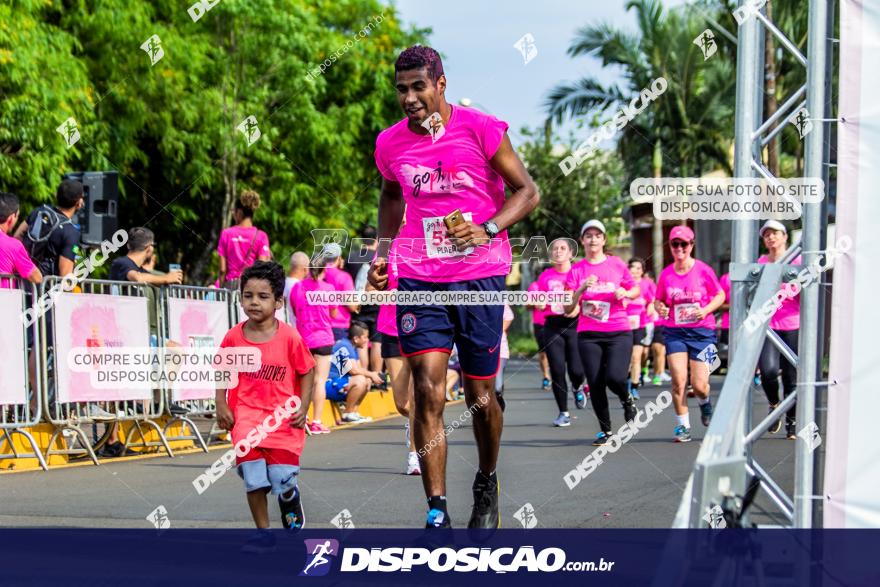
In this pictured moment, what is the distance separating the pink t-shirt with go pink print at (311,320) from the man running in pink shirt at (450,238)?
8186mm

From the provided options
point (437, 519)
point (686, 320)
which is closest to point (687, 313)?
point (686, 320)

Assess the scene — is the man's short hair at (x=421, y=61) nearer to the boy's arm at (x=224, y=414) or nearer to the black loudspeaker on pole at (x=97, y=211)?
the boy's arm at (x=224, y=414)

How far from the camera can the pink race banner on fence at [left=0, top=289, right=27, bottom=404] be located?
33.6 feet

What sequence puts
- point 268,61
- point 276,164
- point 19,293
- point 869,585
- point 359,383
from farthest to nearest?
point 276,164 < point 268,61 < point 359,383 < point 19,293 < point 869,585

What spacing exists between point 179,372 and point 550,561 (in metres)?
7.57

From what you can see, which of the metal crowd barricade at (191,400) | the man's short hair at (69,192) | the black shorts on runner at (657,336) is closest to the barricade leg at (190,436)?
the metal crowd barricade at (191,400)

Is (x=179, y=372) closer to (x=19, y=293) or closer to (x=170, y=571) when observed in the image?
(x=19, y=293)

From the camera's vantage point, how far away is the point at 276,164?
1237 inches

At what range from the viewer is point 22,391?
1042 cm

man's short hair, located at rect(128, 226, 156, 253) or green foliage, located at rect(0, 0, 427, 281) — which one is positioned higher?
green foliage, located at rect(0, 0, 427, 281)

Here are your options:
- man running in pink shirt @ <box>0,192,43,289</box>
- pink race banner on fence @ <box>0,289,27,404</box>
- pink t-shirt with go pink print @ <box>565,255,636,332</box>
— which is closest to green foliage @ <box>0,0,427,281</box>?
pink t-shirt with go pink print @ <box>565,255,636,332</box>

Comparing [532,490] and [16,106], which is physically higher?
[16,106]

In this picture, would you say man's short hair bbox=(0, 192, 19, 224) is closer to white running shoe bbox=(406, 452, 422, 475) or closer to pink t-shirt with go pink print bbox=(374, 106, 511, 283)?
white running shoe bbox=(406, 452, 422, 475)

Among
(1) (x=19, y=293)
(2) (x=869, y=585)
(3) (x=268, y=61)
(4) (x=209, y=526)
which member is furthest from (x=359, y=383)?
(3) (x=268, y=61)
